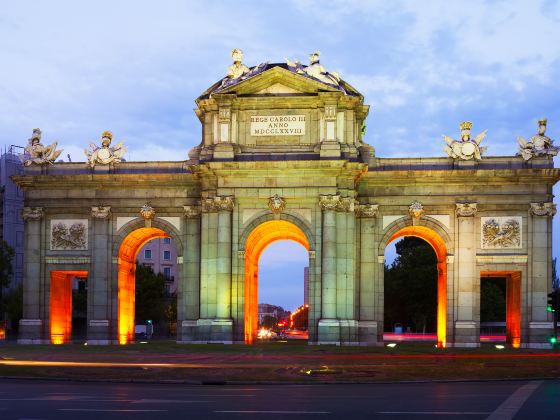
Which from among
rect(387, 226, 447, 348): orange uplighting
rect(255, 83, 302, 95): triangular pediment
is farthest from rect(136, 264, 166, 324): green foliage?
rect(255, 83, 302, 95): triangular pediment

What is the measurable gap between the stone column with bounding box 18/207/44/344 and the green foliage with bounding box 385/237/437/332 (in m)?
60.9

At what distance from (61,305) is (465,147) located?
113 feet

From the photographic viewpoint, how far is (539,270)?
6581 centimetres

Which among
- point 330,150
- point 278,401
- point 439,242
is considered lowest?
point 278,401

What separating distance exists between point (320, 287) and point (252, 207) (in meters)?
7.74

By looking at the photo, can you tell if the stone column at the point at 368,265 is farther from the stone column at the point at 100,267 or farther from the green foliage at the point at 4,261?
the green foliage at the point at 4,261

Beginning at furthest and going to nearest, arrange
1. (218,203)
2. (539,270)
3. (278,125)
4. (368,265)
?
(368,265), (278,125), (539,270), (218,203)

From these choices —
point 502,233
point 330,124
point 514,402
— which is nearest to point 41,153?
point 330,124

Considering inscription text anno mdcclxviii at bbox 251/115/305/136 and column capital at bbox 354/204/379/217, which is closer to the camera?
inscription text anno mdcclxviii at bbox 251/115/305/136

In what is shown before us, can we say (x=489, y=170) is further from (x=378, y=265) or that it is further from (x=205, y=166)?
(x=205, y=166)

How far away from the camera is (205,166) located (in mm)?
65062

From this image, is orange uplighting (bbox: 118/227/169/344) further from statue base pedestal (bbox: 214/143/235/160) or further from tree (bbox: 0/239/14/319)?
tree (bbox: 0/239/14/319)

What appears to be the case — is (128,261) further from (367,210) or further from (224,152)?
(367,210)

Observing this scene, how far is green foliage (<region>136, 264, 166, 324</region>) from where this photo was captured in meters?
119
